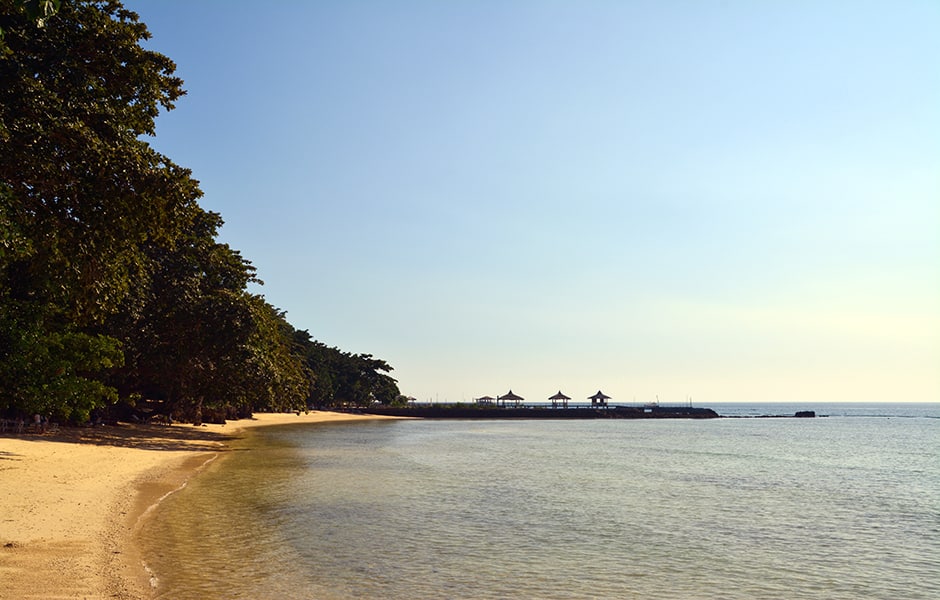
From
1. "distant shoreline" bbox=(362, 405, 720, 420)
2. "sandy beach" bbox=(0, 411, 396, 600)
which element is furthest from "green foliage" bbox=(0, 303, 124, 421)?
"distant shoreline" bbox=(362, 405, 720, 420)

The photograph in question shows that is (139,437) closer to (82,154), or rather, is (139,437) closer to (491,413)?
(82,154)

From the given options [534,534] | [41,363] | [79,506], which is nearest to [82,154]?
[79,506]

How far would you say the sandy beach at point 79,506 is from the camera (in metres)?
10.5

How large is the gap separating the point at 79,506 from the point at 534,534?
1148 cm

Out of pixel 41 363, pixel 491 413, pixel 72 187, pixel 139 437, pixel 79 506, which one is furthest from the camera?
pixel 491 413

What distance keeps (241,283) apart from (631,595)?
38.7m

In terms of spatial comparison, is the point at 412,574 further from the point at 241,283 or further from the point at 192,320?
the point at 241,283

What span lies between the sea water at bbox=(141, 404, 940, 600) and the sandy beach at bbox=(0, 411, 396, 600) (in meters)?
0.76

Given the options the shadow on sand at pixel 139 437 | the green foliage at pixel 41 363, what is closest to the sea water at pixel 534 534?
the shadow on sand at pixel 139 437

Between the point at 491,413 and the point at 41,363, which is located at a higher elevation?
the point at 41,363

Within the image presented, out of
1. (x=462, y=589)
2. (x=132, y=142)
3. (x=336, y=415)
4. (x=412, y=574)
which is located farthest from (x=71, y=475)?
(x=336, y=415)

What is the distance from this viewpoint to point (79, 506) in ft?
55.5

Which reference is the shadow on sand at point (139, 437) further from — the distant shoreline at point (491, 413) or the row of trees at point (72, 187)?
the distant shoreline at point (491, 413)

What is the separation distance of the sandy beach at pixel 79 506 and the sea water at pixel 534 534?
0.76 m
